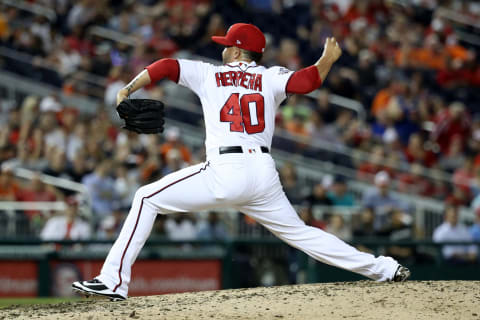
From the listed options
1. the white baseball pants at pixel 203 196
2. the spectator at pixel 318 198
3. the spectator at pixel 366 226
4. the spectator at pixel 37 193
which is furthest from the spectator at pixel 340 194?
the white baseball pants at pixel 203 196

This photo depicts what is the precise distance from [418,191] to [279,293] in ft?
22.8

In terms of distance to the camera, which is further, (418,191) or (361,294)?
(418,191)

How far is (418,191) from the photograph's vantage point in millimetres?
13086

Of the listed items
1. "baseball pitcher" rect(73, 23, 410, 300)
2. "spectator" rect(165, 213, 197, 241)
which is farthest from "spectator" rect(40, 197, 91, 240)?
"baseball pitcher" rect(73, 23, 410, 300)

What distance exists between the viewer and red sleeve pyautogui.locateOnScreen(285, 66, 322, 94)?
245 inches

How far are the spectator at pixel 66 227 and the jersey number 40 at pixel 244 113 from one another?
5458 millimetres

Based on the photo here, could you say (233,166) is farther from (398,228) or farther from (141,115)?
(398,228)

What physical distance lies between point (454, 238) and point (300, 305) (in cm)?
584

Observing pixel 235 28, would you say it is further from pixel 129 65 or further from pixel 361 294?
pixel 129 65

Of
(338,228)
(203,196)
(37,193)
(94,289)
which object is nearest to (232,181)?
(203,196)

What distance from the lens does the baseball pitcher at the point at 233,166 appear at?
6074 mm

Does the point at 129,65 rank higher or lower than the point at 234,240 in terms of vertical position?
higher

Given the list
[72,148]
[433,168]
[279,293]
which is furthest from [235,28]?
[433,168]

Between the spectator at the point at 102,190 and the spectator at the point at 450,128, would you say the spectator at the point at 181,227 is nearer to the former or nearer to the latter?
the spectator at the point at 102,190
